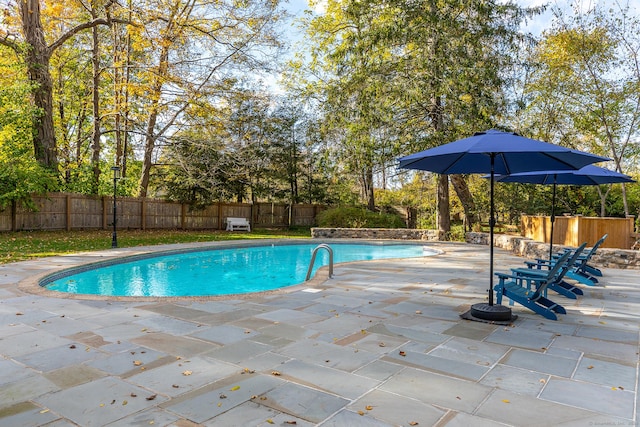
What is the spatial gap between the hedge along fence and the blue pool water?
665 cm

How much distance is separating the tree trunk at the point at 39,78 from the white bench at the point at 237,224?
294 inches

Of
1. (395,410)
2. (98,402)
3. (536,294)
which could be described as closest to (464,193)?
(536,294)

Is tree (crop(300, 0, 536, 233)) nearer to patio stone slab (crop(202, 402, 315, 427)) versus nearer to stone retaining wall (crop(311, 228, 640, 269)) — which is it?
stone retaining wall (crop(311, 228, 640, 269))

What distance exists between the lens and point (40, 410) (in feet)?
8.52

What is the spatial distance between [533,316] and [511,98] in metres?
12.0

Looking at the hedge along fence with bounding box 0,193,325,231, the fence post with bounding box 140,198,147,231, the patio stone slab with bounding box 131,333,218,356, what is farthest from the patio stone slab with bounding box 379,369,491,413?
the fence post with bounding box 140,198,147,231

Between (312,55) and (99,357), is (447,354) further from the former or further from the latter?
(312,55)

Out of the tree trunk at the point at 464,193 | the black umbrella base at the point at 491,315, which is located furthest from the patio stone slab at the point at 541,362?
the tree trunk at the point at 464,193

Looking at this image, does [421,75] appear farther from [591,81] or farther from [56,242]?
[56,242]

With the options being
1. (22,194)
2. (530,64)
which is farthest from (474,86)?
(22,194)

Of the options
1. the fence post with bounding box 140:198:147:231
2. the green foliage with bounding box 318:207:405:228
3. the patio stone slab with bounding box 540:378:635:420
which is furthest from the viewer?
the green foliage with bounding box 318:207:405:228

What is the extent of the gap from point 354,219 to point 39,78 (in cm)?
1356

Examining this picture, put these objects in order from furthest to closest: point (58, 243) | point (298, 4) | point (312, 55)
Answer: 1. point (312, 55)
2. point (298, 4)
3. point (58, 243)

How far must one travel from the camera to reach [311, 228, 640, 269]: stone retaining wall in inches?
358
